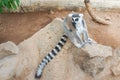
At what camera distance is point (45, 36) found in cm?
580

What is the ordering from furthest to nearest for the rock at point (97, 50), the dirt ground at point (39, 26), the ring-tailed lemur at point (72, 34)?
the dirt ground at point (39, 26), the ring-tailed lemur at point (72, 34), the rock at point (97, 50)

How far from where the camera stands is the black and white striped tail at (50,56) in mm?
5465

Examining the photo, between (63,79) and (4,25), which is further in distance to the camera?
(4,25)

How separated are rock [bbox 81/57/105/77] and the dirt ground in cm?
67

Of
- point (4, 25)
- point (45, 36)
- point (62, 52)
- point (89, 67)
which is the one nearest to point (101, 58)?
point (89, 67)

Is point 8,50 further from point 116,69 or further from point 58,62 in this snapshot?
point 116,69

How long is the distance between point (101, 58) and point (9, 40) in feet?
6.05

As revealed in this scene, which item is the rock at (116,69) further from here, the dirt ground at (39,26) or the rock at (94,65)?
the dirt ground at (39,26)

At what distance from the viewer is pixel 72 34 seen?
547 cm

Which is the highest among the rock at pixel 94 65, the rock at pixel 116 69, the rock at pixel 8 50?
the rock at pixel 8 50

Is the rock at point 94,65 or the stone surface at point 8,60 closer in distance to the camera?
the rock at point 94,65

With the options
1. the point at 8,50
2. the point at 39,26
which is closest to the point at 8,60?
the point at 8,50

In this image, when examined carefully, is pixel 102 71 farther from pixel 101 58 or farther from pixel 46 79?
pixel 46 79

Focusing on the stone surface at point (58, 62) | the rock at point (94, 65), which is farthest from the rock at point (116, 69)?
the rock at point (94, 65)
